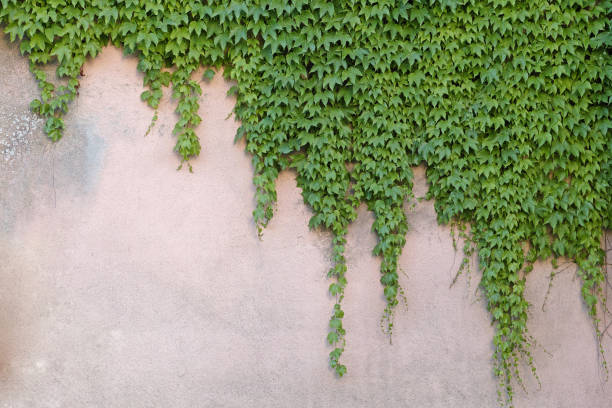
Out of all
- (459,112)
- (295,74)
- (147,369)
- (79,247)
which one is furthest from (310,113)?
(147,369)

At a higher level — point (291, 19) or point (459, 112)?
point (291, 19)

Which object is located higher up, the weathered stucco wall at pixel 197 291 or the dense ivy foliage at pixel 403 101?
the dense ivy foliage at pixel 403 101

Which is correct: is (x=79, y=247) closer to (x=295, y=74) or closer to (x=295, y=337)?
(x=295, y=337)

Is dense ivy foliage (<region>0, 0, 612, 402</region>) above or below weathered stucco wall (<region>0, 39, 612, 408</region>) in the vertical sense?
above
